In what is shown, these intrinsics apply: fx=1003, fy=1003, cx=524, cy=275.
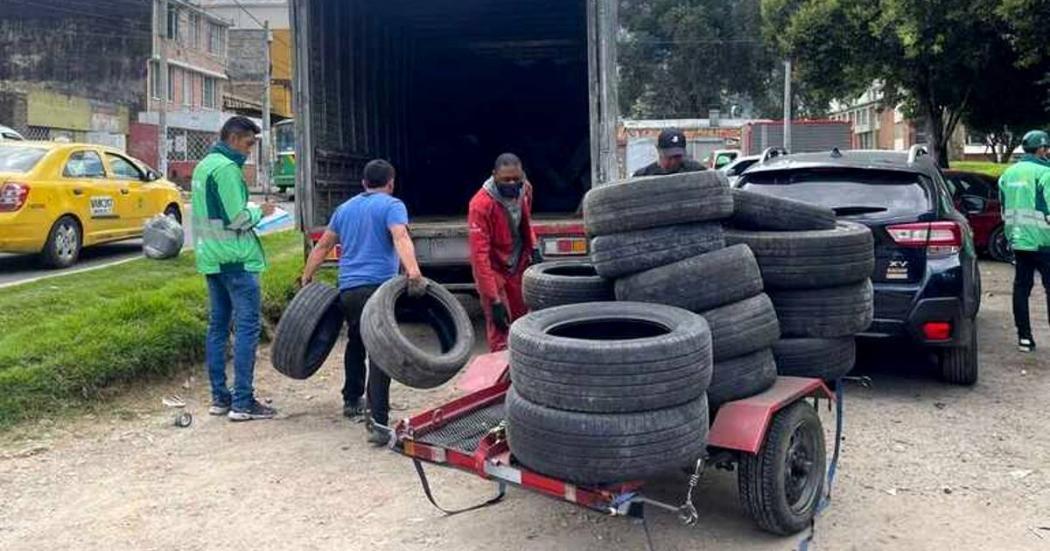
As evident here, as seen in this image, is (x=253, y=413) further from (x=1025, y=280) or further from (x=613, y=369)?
(x=1025, y=280)

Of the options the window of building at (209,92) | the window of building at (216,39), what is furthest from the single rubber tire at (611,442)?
the window of building at (216,39)

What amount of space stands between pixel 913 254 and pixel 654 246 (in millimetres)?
3011

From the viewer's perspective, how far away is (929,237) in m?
6.61

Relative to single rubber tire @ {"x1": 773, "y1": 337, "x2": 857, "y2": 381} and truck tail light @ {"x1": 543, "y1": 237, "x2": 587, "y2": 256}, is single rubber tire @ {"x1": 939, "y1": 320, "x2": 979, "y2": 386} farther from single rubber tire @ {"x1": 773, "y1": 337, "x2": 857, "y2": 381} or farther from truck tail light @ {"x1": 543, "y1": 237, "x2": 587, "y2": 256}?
truck tail light @ {"x1": 543, "y1": 237, "x2": 587, "y2": 256}

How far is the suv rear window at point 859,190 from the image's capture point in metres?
6.73

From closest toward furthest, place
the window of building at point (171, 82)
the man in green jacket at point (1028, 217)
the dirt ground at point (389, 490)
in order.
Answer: the dirt ground at point (389, 490) → the man in green jacket at point (1028, 217) → the window of building at point (171, 82)

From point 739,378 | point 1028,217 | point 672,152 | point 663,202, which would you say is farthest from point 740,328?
point 1028,217

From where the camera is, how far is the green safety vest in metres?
6.12

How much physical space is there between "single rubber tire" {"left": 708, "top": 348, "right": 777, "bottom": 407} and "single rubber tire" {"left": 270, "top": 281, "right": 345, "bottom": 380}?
2.72m

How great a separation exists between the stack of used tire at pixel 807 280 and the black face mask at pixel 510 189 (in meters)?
2.15

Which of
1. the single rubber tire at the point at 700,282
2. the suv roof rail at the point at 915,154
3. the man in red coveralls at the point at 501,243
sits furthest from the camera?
the suv roof rail at the point at 915,154

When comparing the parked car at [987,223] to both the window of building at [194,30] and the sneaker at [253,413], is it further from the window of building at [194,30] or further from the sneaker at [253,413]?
the window of building at [194,30]

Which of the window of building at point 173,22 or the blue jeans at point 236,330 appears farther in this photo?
the window of building at point 173,22

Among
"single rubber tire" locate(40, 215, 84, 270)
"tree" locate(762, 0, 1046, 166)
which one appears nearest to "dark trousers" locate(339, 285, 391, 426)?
"single rubber tire" locate(40, 215, 84, 270)
